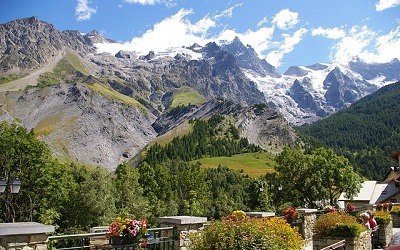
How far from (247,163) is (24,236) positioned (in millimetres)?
164708

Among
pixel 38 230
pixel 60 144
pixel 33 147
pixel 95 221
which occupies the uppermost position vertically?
pixel 60 144

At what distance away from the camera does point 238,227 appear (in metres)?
8.40

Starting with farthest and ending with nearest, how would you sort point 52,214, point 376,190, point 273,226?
point 376,190 < point 52,214 < point 273,226

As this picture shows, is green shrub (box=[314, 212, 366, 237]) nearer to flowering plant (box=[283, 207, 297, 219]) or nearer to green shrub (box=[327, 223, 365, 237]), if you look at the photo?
green shrub (box=[327, 223, 365, 237])

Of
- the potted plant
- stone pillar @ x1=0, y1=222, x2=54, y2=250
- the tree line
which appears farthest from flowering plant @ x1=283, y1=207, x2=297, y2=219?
the tree line

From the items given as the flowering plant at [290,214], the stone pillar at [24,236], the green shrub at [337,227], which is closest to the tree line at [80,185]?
the flowering plant at [290,214]

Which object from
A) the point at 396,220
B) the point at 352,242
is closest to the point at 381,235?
the point at 352,242

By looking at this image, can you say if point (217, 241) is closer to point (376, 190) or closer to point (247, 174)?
point (376, 190)

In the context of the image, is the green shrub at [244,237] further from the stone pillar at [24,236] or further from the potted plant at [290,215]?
the potted plant at [290,215]

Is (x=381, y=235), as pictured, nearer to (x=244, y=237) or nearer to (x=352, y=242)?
(x=352, y=242)

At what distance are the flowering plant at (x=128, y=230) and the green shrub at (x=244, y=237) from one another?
1.50 metres

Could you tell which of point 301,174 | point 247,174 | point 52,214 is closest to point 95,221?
point 52,214

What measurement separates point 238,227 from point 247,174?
142 m

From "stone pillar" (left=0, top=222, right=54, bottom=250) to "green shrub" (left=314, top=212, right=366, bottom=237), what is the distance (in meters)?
9.73
